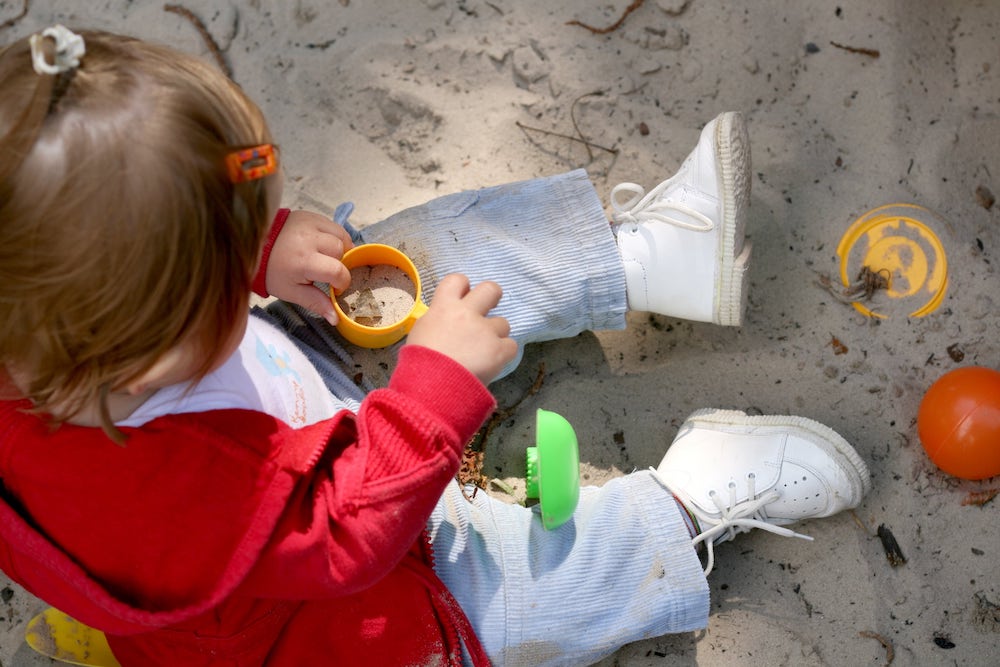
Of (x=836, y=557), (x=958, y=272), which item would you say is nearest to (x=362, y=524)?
(x=836, y=557)

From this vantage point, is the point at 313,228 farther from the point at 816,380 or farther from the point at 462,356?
the point at 816,380

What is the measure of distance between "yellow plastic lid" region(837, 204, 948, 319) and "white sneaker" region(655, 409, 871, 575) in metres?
0.25

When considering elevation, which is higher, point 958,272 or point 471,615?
point 958,272

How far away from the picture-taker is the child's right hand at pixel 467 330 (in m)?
1.06

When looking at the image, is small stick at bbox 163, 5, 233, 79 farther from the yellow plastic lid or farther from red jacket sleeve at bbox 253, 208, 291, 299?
the yellow plastic lid

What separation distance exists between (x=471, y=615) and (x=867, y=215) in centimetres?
91

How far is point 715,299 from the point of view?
4.50ft

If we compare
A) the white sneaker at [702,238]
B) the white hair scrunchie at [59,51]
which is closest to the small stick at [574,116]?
the white sneaker at [702,238]

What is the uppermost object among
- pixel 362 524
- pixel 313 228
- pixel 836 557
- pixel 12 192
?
pixel 12 192

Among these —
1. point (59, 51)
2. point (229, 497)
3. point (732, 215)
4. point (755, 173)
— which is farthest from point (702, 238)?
point (59, 51)

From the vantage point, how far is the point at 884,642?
1319 millimetres

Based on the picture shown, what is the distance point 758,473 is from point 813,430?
107 mm

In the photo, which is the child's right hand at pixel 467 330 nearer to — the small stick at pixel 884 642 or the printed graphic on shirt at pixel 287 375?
the printed graphic on shirt at pixel 287 375

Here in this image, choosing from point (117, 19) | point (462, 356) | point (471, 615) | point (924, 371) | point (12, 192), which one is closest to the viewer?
point (12, 192)
